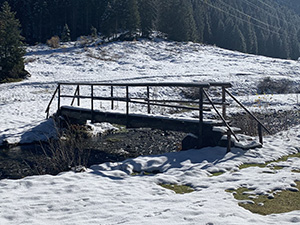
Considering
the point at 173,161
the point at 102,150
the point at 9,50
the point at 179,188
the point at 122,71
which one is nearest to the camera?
the point at 179,188

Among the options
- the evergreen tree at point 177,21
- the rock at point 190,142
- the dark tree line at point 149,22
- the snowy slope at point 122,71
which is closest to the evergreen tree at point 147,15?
the dark tree line at point 149,22

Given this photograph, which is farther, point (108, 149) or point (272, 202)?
point (108, 149)

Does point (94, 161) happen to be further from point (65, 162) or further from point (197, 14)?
point (197, 14)

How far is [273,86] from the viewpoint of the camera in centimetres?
2991

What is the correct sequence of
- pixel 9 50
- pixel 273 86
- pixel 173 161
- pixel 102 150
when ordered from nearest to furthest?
1. pixel 173 161
2. pixel 102 150
3. pixel 9 50
4. pixel 273 86

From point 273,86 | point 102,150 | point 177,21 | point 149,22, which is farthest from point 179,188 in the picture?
point 177,21

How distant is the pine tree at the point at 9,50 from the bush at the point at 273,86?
19.9 metres

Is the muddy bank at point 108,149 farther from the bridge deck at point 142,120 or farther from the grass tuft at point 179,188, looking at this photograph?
the grass tuft at point 179,188

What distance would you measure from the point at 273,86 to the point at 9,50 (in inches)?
883

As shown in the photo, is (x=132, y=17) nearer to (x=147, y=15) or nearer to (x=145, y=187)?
(x=147, y=15)

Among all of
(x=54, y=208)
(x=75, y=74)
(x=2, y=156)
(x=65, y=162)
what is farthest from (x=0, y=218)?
(x=75, y=74)

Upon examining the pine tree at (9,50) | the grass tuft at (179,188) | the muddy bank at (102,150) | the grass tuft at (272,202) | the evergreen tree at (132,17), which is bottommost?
the muddy bank at (102,150)

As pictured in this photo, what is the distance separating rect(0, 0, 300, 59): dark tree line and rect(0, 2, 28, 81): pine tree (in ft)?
93.0

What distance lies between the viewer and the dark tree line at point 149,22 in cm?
5862
